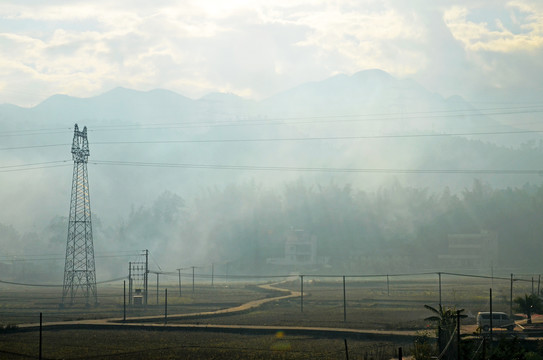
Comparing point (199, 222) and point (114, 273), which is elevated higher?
point (199, 222)

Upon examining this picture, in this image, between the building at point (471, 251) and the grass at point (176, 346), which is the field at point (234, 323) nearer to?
the grass at point (176, 346)

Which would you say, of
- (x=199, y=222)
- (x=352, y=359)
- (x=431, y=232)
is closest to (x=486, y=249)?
(x=431, y=232)

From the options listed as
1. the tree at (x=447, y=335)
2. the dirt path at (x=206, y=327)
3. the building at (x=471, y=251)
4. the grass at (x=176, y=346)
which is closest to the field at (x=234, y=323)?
the grass at (x=176, y=346)

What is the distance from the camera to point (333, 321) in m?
57.5

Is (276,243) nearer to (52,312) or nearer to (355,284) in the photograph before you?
(355,284)

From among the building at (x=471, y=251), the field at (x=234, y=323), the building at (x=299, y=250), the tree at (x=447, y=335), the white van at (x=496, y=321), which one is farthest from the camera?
the building at (x=299, y=250)

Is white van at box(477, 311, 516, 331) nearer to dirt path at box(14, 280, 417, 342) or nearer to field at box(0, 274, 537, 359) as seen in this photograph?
field at box(0, 274, 537, 359)

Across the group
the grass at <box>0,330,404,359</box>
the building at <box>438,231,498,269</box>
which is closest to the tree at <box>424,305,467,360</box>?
the grass at <box>0,330,404,359</box>

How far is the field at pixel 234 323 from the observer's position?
135 feet

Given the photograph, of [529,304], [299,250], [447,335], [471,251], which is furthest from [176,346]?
[471,251]

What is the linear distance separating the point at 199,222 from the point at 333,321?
14363 centimetres

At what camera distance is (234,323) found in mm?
57750

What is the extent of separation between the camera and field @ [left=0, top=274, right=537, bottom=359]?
41000 mm

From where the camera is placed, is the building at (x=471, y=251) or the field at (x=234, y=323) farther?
the building at (x=471, y=251)
